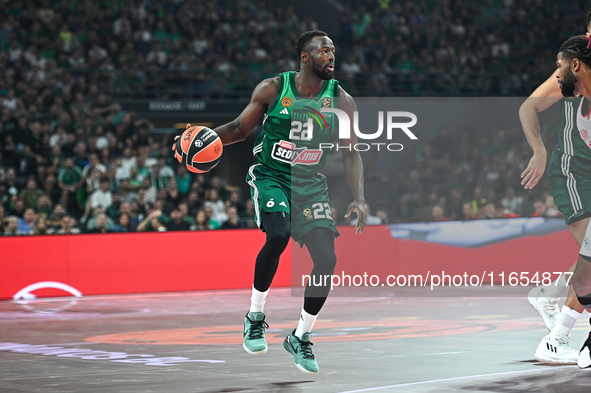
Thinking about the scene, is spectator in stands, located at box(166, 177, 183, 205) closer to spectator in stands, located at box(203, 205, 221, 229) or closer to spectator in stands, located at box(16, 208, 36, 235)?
spectator in stands, located at box(203, 205, 221, 229)

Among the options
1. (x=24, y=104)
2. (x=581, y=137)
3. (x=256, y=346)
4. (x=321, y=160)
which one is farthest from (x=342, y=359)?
(x=24, y=104)

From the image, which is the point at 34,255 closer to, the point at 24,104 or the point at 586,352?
the point at 24,104

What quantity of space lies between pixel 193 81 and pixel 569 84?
1477 cm

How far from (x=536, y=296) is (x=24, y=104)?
41.9ft

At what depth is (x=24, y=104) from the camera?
17.6 m

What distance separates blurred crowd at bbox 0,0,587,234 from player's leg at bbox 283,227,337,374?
3.96 metres

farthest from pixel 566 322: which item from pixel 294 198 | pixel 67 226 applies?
pixel 67 226

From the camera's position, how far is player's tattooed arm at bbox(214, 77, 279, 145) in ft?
22.5

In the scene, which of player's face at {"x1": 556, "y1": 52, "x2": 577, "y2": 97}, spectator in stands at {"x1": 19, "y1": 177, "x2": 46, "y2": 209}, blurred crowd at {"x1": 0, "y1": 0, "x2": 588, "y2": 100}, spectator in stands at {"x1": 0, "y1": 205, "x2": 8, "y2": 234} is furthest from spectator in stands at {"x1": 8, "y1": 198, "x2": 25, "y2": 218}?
player's face at {"x1": 556, "y1": 52, "x2": 577, "y2": 97}

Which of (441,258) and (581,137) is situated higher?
(581,137)

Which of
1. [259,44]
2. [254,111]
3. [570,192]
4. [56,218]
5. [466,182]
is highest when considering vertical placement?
[259,44]

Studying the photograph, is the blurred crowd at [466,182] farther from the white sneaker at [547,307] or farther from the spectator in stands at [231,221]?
the spectator in stands at [231,221]

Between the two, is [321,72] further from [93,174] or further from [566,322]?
[93,174]

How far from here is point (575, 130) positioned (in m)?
7.14
